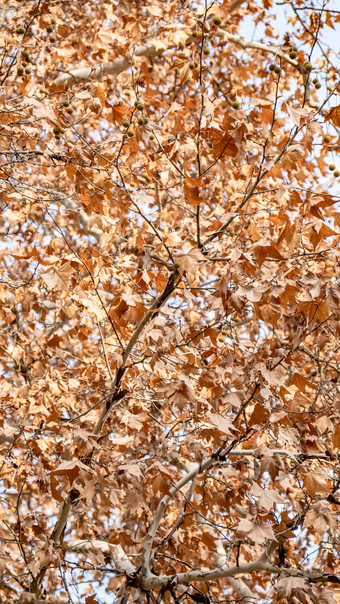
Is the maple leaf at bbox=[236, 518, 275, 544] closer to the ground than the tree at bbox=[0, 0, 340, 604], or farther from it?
closer to the ground

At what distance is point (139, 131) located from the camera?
2391 millimetres

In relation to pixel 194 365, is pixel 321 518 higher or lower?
lower

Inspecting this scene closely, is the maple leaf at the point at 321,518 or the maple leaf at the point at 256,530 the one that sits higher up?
the maple leaf at the point at 321,518

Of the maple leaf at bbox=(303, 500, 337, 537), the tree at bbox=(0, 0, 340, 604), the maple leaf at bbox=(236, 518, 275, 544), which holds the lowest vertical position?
the maple leaf at bbox=(236, 518, 275, 544)

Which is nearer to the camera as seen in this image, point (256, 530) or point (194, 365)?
point (256, 530)

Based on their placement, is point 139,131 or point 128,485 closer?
point 139,131

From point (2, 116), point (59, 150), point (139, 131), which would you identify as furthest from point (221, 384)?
point (59, 150)

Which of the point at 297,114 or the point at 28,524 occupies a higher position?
the point at 297,114

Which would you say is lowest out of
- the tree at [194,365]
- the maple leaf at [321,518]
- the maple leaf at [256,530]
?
the maple leaf at [256,530]

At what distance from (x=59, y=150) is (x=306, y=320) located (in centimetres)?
200

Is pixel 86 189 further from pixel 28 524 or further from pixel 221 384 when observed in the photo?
pixel 28 524

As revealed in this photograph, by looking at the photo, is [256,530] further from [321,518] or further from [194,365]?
[194,365]

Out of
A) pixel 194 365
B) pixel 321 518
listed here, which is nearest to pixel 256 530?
pixel 321 518

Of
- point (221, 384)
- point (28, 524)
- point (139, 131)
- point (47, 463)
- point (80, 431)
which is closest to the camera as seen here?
point (80, 431)
